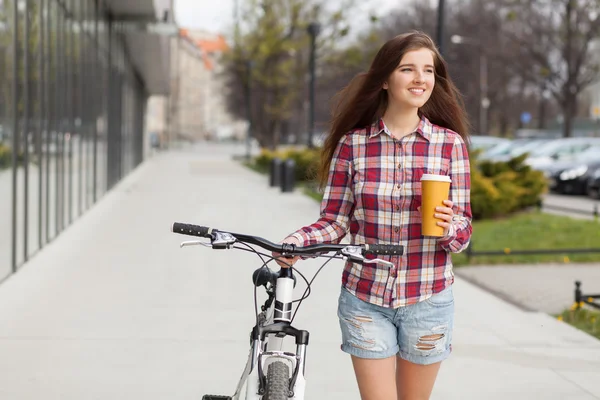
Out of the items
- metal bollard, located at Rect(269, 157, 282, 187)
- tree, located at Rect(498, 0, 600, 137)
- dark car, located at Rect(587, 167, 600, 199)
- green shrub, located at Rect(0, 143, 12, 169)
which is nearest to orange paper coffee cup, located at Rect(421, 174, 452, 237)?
green shrub, located at Rect(0, 143, 12, 169)

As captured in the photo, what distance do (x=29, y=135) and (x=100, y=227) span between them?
4.02 meters

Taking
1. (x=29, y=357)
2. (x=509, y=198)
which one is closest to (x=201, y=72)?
(x=509, y=198)

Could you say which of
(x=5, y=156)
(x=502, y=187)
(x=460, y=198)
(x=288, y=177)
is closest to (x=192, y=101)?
(x=288, y=177)

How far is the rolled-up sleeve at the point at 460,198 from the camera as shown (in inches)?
125

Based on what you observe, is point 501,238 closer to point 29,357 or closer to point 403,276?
point 29,357

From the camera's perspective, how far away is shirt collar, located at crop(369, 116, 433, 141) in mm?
3322

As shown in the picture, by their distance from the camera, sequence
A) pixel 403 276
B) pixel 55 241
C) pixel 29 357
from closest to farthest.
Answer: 1. pixel 403 276
2. pixel 29 357
3. pixel 55 241

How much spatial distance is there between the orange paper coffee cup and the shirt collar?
341 millimetres

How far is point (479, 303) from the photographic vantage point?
8.30 metres

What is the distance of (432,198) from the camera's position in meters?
2.98

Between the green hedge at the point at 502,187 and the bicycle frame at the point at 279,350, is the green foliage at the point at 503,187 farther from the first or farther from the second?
the bicycle frame at the point at 279,350

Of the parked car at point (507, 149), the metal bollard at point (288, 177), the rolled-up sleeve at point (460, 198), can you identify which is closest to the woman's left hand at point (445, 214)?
the rolled-up sleeve at point (460, 198)

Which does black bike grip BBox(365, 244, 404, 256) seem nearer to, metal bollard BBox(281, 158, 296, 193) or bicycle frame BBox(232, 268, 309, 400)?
bicycle frame BBox(232, 268, 309, 400)

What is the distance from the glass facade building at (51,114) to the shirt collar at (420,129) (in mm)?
6167
